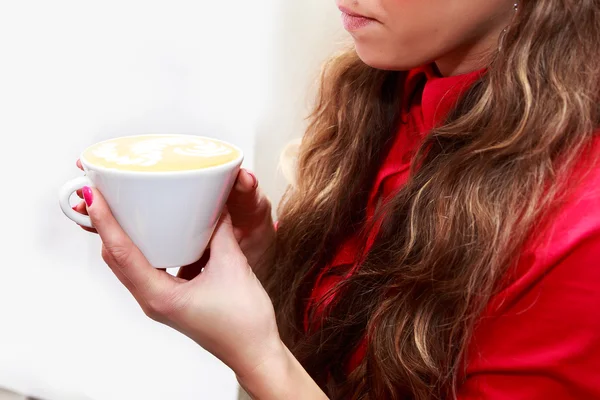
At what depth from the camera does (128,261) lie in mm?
557

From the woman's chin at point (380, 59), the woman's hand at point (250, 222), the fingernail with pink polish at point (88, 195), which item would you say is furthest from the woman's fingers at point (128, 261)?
the woman's chin at point (380, 59)

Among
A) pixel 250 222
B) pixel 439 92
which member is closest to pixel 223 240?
pixel 250 222

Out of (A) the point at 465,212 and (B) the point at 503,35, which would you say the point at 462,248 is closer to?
(A) the point at 465,212

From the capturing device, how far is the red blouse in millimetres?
521

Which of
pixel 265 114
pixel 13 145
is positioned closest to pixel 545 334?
pixel 265 114

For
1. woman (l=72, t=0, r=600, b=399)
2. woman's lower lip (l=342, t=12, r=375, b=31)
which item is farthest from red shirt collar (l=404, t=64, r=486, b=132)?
woman's lower lip (l=342, t=12, r=375, b=31)

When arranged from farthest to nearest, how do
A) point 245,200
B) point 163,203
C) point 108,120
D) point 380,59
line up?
point 108,120, point 245,200, point 380,59, point 163,203

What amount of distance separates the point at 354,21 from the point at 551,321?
0.33 meters

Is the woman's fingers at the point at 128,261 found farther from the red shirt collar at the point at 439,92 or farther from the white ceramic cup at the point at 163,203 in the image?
the red shirt collar at the point at 439,92

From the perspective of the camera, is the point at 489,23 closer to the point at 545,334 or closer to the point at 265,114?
the point at 545,334

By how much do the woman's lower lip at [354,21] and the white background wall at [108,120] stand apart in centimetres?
29

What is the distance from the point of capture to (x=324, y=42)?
3.12 feet

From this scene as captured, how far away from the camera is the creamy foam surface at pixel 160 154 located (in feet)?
1.72

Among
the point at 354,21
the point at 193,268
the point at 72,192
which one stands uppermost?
the point at 354,21
